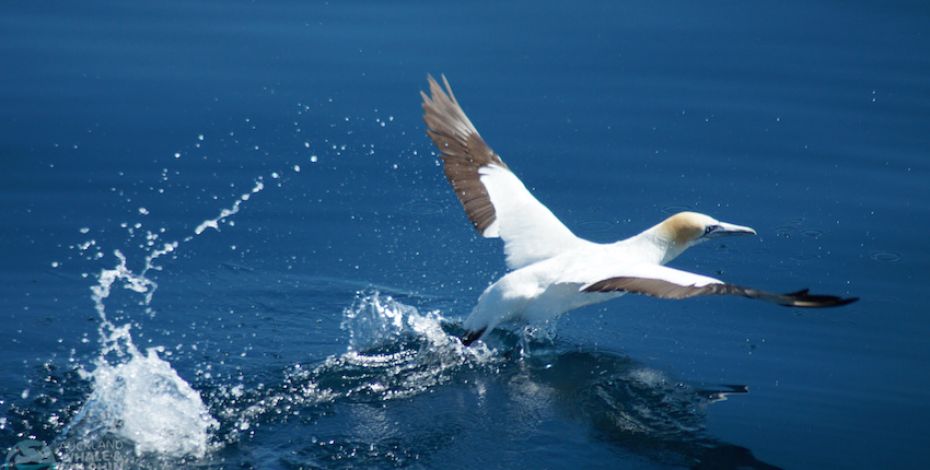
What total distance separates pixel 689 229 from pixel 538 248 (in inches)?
38.7

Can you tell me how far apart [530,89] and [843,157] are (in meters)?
2.75

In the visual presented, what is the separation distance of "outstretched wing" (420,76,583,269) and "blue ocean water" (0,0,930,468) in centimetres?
54

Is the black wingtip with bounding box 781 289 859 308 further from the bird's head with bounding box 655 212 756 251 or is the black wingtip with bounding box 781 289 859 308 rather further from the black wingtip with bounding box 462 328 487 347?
the black wingtip with bounding box 462 328 487 347

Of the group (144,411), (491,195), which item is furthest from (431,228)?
(144,411)

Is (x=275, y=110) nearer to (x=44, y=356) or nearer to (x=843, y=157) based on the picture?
(x=44, y=356)

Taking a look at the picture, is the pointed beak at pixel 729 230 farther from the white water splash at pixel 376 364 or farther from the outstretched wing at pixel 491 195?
the white water splash at pixel 376 364

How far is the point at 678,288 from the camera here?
21.7 ft

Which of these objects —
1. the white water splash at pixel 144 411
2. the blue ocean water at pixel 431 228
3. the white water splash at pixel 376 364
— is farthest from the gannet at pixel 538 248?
Result: the white water splash at pixel 144 411

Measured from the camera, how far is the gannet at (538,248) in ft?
23.0

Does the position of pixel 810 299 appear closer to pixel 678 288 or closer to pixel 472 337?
pixel 678 288

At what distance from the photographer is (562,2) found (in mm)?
12266

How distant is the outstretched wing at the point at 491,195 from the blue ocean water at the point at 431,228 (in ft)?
1.77

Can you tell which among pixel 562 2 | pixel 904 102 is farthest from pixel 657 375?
pixel 562 2

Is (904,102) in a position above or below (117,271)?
above
